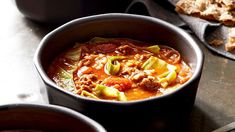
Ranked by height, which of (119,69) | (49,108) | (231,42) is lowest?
(231,42)

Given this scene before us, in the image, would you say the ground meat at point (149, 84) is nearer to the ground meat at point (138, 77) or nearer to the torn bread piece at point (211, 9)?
the ground meat at point (138, 77)

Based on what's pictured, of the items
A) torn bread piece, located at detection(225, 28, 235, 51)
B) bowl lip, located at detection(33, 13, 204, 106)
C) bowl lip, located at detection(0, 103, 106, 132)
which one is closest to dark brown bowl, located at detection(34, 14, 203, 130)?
bowl lip, located at detection(33, 13, 204, 106)

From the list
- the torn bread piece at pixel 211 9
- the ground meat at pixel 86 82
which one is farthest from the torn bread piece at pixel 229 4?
the ground meat at pixel 86 82

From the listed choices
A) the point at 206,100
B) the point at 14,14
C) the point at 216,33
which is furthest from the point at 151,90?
the point at 14,14

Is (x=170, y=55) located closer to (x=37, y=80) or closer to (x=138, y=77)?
(x=138, y=77)

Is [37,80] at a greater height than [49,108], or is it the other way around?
[49,108]

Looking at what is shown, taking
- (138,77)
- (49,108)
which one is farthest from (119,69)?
(49,108)

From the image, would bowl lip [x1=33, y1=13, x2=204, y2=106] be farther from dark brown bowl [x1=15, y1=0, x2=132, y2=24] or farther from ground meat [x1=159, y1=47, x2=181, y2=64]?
dark brown bowl [x1=15, y1=0, x2=132, y2=24]
